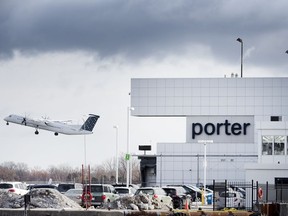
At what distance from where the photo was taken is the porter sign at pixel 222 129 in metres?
122

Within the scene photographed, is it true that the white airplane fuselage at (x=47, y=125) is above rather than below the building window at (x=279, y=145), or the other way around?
above

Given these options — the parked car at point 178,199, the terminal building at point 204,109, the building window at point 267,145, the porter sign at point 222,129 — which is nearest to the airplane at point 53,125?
the terminal building at point 204,109

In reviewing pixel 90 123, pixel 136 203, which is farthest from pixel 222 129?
pixel 136 203

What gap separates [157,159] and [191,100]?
9.26 metres

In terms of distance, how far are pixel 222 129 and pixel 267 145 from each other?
111 ft

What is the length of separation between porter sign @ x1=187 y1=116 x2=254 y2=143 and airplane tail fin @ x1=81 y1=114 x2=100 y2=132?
3096 centimetres

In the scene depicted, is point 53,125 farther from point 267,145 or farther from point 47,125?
point 267,145

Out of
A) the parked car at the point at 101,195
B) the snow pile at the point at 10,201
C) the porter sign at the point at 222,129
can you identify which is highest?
the porter sign at the point at 222,129

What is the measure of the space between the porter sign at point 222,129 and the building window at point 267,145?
108 feet

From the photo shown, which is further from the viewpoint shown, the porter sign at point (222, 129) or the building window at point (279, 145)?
the porter sign at point (222, 129)

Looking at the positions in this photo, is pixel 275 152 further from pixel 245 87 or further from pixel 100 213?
pixel 100 213

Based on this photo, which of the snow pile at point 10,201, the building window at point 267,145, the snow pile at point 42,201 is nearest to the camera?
the snow pile at point 42,201

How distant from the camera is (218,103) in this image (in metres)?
122

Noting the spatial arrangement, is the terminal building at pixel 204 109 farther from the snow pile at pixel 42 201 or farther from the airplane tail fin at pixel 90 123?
the snow pile at pixel 42 201
